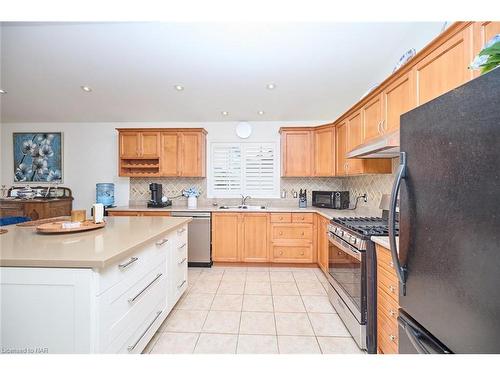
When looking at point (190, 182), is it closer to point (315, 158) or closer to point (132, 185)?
point (132, 185)

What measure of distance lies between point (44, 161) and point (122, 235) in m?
4.00

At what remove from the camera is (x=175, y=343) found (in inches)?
71.4

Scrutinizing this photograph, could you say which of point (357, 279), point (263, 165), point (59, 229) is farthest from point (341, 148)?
point (59, 229)

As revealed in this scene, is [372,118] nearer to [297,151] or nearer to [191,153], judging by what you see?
[297,151]

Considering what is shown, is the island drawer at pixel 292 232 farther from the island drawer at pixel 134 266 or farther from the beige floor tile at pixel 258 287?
the island drawer at pixel 134 266

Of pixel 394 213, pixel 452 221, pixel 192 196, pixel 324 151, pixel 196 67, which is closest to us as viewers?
pixel 452 221

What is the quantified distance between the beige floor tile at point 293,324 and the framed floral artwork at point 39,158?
4.53 metres

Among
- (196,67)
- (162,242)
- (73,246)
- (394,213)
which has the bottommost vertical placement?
(162,242)

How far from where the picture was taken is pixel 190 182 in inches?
165

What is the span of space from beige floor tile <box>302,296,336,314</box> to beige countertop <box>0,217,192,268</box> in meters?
1.65

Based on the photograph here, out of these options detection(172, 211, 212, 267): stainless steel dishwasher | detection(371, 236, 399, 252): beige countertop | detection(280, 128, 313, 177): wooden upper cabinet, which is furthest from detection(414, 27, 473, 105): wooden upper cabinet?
detection(172, 211, 212, 267): stainless steel dishwasher

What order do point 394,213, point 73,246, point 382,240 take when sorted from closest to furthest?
point 394,213, point 73,246, point 382,240

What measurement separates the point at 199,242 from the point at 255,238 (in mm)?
860

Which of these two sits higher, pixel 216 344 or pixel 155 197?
pixel 155 197
